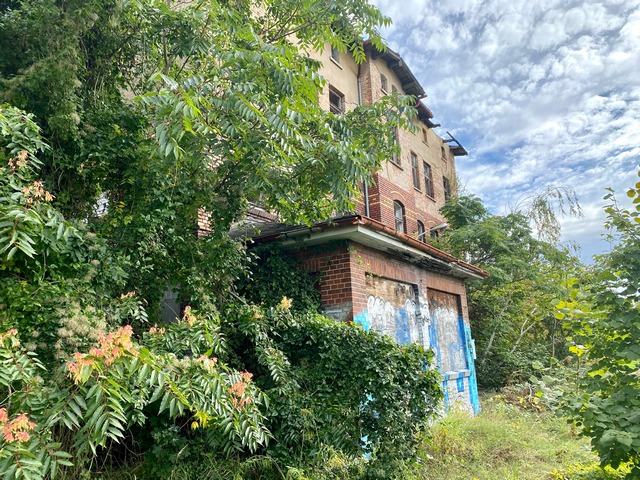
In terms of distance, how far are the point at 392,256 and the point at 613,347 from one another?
16.5 feet

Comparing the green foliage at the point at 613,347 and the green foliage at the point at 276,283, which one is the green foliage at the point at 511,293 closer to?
the green foliage at the point at 276,283

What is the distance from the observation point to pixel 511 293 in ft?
50.3

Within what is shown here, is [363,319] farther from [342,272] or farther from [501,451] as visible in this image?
[501,451]

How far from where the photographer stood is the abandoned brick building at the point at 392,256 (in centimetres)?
745

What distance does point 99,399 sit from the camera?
2.82 meters

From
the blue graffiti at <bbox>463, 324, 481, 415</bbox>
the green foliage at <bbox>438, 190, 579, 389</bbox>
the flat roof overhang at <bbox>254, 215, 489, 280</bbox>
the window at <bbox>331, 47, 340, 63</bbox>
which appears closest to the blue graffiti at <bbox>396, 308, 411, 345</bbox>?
the flat roof overhang at <bbox>254, 215, 489, 280</bbox>

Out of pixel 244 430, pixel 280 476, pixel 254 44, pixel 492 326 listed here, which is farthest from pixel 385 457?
pixel 492 326

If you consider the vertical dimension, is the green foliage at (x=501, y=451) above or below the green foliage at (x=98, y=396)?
below

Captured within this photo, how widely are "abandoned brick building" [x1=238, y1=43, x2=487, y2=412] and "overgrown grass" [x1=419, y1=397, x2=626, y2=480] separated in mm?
1780

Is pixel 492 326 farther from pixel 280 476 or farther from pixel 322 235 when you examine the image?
pixel 280 476

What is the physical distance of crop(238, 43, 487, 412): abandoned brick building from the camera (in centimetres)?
745

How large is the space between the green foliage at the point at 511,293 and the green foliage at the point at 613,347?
34.7ft

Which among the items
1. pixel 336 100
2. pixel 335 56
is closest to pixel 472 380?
pixel 336 100

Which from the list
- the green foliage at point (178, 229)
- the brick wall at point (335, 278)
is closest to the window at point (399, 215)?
the brick wall at point (335, 278)
